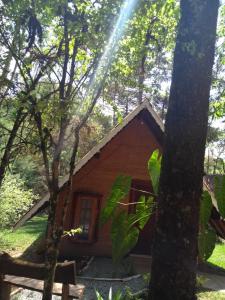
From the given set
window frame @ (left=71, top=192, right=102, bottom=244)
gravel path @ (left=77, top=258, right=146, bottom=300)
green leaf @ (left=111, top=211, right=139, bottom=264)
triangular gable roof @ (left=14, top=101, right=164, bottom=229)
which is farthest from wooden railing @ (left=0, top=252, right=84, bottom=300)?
window frame @ (left=71, top=192, right=102, bottom=244)

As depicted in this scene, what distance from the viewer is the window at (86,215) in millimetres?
13116

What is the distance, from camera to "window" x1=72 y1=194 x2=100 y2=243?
A: 13116 millimetres

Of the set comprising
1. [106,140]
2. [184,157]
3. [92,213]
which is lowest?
[92,213]

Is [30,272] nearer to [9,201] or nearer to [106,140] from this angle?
[106,140]

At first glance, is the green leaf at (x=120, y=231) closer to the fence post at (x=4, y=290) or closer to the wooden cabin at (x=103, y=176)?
the fence post at (x=4, y=290)

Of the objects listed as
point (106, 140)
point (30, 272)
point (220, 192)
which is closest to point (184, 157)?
point (220, 192)

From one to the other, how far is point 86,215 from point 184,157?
34.3 ft

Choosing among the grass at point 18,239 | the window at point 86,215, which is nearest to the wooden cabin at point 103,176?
the window at point 86,215

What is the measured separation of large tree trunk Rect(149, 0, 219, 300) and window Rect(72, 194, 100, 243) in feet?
32.6

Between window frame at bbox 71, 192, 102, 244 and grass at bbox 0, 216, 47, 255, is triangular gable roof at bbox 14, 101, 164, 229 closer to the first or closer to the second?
window frame at bbox 71, 192, 102, 244

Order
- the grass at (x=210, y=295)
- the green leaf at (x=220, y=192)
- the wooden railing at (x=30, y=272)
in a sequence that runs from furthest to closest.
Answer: the grass at (x=210, y=295), the wooden railing at (x=30, y=272), the green leaf at (x=220, y=192)

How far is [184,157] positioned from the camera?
10.7 ft

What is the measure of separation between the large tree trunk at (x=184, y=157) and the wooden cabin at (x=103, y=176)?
9.54 meters

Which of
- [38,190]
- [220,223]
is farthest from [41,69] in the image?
[38,190]
